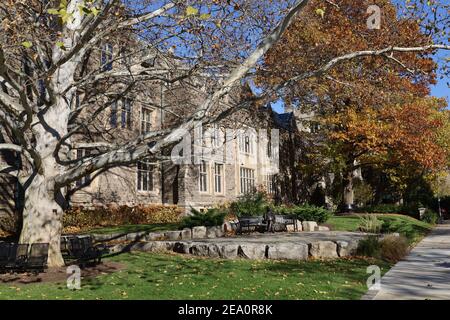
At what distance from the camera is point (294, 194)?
135ft

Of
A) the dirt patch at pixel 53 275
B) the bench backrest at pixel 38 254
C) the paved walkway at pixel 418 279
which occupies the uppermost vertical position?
the bench backrest at pixel 38 254

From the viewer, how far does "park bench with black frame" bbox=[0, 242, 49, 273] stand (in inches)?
354

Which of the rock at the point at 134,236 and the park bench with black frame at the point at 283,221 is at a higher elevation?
the park bench with black frame at the point at 283,221

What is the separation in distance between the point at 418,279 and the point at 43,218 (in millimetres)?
8130

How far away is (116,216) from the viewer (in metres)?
21.4

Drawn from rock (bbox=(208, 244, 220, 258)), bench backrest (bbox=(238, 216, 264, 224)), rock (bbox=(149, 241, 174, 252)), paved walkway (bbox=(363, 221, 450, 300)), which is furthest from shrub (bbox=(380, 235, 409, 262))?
bench backrest (bbox=(238, 216, 264, 224))

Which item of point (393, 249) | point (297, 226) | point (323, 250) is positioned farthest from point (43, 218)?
point (297, 226)

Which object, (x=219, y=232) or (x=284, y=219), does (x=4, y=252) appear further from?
(x=284, y=219)

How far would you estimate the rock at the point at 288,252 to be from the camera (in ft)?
38.9

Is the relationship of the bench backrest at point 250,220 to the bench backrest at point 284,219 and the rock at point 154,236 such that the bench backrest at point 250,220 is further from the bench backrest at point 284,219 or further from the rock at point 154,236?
the rock at point 154,236

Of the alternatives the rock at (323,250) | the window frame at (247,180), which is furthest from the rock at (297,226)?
the window frame at (247,180)

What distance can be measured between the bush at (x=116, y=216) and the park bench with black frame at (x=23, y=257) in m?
9.29

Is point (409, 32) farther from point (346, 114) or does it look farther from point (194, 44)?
point (346, 114)
